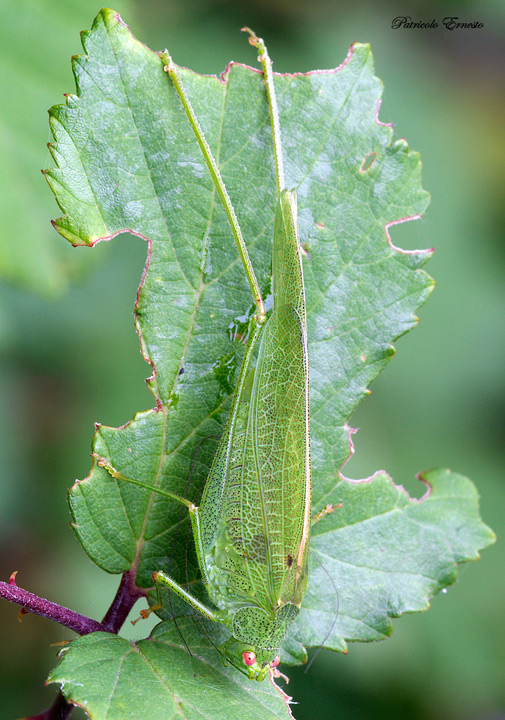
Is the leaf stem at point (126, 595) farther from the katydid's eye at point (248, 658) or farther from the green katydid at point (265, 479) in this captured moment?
the katydid's eye at point (248, 658)

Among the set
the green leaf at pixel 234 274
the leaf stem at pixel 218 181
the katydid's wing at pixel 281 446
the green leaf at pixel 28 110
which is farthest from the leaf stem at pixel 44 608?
the green leaf at pixel 28 110

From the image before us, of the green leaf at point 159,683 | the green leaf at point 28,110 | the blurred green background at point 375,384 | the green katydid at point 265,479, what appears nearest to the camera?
the green leaf at point 159,683

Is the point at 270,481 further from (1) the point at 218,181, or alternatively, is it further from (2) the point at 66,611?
(1) the point at 218,181

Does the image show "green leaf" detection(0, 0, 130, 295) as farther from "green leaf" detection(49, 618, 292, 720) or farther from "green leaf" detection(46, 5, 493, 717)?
"green leaf" detection(49, 618, 292, 720)

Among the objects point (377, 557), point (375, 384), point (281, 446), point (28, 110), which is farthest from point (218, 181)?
point (375, 384)

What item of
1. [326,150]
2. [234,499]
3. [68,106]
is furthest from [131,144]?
[234,499]

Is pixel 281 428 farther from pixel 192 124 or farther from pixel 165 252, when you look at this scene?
pixel 192 124

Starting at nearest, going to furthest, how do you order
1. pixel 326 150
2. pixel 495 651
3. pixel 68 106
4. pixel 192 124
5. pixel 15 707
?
pixel 68 106
pixel 192 124
pixel 326 150
pixel 15 707
pixel 495 651

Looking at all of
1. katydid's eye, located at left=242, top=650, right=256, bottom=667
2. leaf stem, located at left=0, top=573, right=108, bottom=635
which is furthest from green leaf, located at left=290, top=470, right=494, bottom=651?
leaf stem, located at left=0, top=573, right=108, bottom=635
